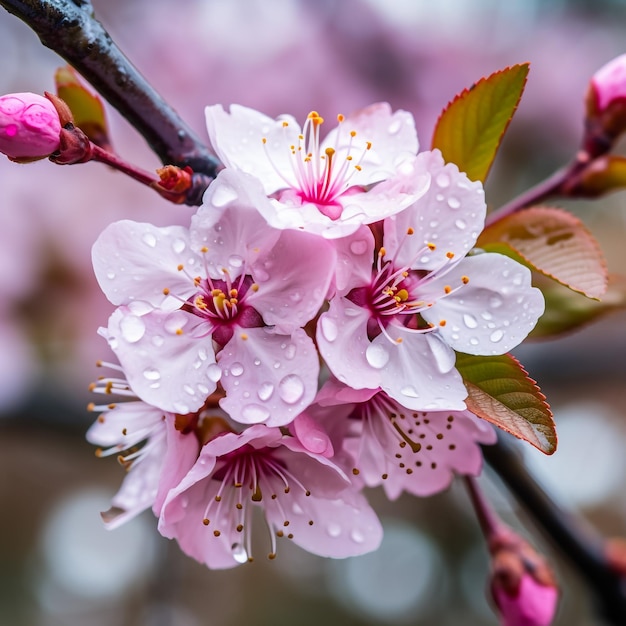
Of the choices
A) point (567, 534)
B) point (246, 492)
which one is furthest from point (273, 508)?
point (567, 534)

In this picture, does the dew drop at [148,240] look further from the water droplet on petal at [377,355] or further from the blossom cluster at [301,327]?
the water droplet on petal at [377,355]

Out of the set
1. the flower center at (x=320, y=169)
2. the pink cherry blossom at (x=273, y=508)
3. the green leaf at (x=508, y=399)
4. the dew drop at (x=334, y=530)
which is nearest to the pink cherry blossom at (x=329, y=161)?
the flower center at (x=320, y=169)

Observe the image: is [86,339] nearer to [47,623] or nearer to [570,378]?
[570,378]

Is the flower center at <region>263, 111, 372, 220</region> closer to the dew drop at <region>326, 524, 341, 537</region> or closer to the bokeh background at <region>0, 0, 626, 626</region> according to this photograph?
the dew drop at <region>326, 524, 341, 537</region>

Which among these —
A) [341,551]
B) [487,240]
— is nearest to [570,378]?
[487,240]

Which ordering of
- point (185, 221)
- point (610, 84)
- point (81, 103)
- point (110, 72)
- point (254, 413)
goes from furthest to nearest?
point (185, 221), point (610, 84), point (81, 103), point (110, 72), point (254, 413)

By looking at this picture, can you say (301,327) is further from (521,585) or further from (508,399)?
(521,585)
